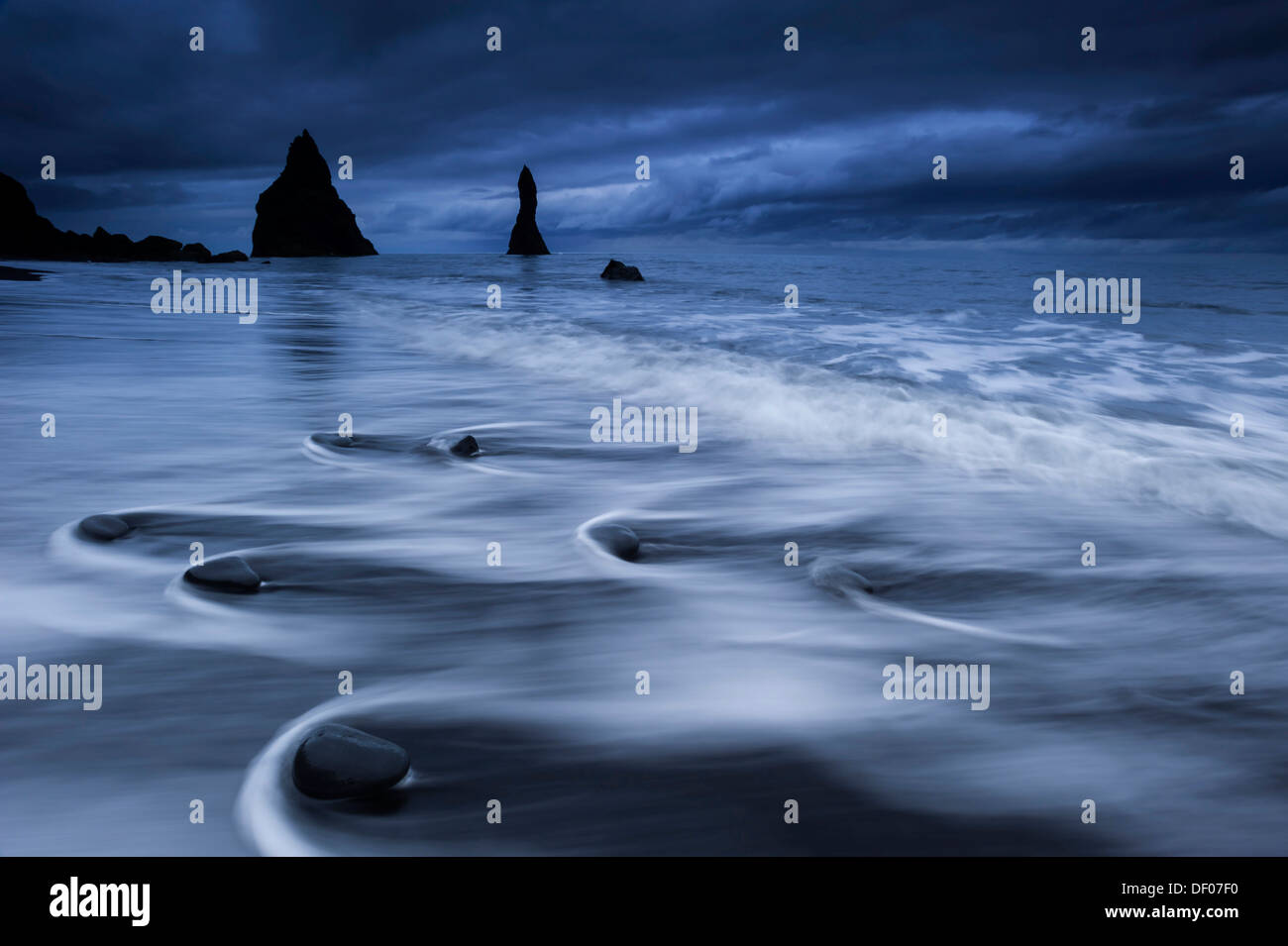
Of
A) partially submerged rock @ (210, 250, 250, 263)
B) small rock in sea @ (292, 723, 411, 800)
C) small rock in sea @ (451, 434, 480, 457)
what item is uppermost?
partially submerged rock @ (210, 250, 250, 263)

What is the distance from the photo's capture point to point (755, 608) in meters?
3.03

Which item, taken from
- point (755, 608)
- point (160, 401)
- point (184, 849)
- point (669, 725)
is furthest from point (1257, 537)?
point (160, 401)

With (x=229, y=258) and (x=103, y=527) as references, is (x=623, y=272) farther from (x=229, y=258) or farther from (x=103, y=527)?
(x=229, y=258)

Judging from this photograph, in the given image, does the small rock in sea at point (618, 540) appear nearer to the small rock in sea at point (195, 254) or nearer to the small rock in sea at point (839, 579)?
the small rock in sea at point (839, 579)

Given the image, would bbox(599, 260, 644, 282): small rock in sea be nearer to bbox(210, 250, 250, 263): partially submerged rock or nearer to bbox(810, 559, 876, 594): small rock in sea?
bbox(810, 559, 876, 594): small rock in sea

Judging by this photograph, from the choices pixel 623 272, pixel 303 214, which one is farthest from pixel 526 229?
pixel 623 272

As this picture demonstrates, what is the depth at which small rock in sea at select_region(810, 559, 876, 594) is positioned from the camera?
319 centimetres

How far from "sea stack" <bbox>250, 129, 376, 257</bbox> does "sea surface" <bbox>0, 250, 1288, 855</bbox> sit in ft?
399

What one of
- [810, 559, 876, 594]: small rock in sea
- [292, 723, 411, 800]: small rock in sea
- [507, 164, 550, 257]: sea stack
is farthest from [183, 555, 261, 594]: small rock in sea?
[507, 164, 550, 257]: sea stack

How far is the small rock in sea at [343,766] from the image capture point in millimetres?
1854

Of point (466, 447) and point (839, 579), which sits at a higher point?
point (466, 447)

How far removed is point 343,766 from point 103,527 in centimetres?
240

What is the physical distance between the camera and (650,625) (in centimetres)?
292

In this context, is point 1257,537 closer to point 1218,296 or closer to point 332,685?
point 332,685
